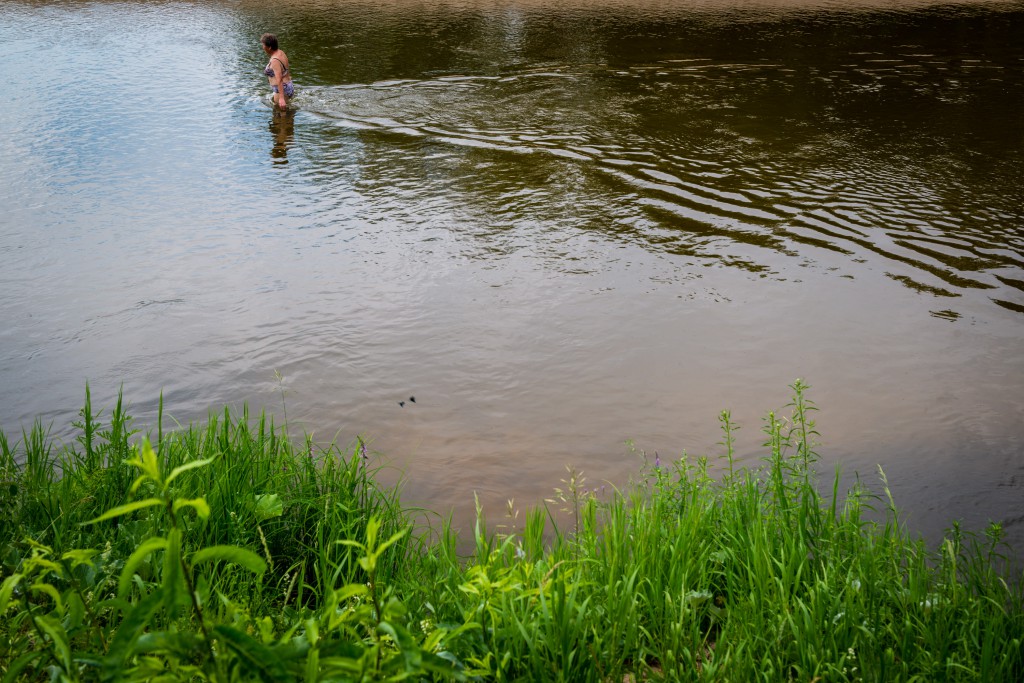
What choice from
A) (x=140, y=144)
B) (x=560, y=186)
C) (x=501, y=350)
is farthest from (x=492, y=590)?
(x=140, y=144)

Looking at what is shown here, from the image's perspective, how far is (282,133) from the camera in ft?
42.9

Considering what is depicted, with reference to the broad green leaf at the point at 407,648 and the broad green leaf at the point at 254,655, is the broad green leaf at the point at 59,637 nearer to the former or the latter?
the broad green leaf at the point at 254,655

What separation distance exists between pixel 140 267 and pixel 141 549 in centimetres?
733

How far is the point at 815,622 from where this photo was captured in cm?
302

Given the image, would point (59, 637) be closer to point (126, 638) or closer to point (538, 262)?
point (126, 638)

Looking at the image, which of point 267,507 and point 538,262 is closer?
point 267,507

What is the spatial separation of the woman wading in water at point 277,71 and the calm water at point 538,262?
17.9 inches

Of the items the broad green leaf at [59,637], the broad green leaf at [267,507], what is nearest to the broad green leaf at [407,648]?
the broad green leaf at [59,637]

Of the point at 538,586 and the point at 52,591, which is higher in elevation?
the point at 52,591

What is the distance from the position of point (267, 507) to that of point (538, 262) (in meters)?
4.86

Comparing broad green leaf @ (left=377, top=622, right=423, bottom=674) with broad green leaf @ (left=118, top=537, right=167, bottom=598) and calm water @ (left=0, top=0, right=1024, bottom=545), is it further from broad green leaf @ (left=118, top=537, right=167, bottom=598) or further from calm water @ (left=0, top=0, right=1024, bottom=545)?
calm water @ (left=0, top=0, right=1024, bottom=545)

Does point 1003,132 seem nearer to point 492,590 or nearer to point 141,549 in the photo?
point 492,590

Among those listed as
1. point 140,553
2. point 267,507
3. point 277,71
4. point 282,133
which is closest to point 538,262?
point 267,507

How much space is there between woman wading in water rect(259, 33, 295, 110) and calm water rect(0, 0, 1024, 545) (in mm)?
455
